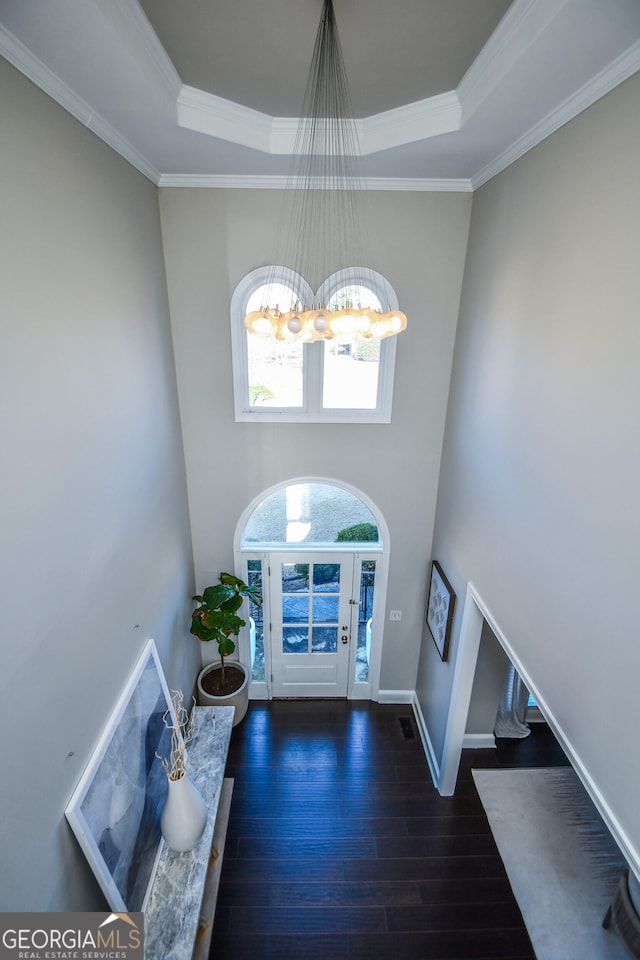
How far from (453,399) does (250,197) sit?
96.4 inches

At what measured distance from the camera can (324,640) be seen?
5277mm

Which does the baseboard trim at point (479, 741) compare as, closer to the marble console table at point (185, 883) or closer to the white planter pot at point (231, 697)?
the white planter pot at point (231, 697)

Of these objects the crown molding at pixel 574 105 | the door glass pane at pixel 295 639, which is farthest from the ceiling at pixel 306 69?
the door glass pane at pixel 295 639

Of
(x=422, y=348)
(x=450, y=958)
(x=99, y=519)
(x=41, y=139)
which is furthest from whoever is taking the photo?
(x=422, y=348)

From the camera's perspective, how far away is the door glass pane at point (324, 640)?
206 inches

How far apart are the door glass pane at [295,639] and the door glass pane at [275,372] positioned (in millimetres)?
2640

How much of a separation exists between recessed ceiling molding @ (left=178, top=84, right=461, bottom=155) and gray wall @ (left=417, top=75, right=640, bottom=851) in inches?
23.8

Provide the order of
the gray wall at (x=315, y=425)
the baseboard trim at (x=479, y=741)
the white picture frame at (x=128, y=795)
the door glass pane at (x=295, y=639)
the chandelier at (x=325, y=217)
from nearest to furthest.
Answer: the chandelier at (x=325, y=217), the white picture frame at (x=128, y=795), the gray wall at (x=315, y=425), the baseboard trim at (x=479, y=741), the door glass pane at (x=295, y=639)

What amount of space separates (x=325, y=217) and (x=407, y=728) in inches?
208

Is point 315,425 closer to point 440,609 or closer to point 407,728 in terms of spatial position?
point 440,609

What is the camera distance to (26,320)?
191cm

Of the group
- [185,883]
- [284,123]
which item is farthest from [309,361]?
[185,883]

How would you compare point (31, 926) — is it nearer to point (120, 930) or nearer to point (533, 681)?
point (120, 930)

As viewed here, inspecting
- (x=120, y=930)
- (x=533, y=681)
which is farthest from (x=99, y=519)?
(x=533, y=681)
